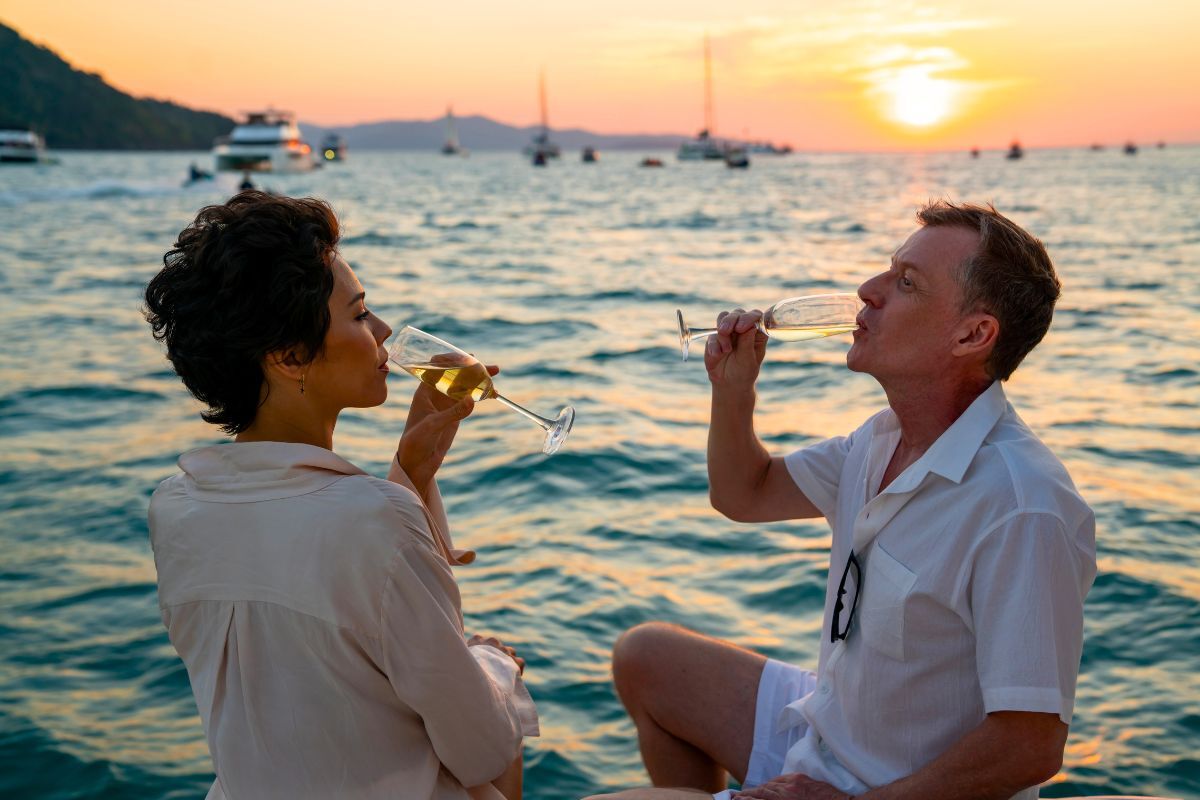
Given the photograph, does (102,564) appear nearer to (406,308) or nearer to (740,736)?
(740,736)

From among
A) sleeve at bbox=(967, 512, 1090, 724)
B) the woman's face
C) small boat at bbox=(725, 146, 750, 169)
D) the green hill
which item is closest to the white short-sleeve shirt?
sleeve at bbox=(967, 512, 1090, 724)

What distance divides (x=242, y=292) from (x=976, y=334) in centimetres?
150

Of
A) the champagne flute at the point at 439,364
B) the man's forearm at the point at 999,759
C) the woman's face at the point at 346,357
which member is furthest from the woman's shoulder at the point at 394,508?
the man's forearm at the point at 999,759

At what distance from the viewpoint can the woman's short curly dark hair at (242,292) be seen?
192 cm

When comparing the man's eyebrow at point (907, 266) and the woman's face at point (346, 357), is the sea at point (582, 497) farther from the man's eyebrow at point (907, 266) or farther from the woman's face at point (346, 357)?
the woman's face at point (346, 357)

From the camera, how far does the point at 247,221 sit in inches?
75.9

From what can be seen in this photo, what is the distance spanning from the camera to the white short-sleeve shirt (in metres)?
2.07

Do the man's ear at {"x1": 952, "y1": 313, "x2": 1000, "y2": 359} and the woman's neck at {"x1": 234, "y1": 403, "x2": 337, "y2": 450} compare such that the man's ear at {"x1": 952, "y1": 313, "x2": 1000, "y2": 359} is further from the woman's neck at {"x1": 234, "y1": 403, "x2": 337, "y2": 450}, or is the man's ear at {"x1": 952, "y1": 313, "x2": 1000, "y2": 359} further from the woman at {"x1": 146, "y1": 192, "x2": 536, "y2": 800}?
the woman's neck at {"x1": 234, "y1": 403, "x2": 337, "y2": 450}

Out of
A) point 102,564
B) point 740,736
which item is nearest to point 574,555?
point 102,564

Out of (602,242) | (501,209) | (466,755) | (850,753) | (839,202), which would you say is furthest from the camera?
(839,202)

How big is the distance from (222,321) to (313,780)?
0.80 m

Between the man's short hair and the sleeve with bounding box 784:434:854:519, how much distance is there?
564 millimetres

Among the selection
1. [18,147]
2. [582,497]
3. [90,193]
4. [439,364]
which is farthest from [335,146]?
[439,364]

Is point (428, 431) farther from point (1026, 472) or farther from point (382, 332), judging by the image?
point (1026, 472)
